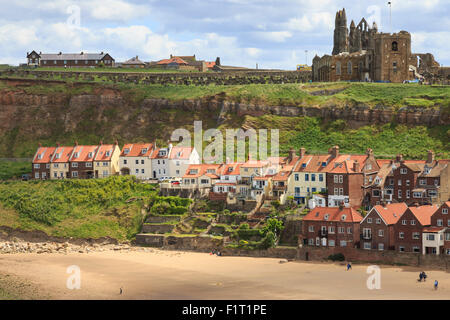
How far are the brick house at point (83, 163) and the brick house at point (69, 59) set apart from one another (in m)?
62.2

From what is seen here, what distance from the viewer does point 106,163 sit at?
105438 mm

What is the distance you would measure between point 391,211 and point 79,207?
1556 inches

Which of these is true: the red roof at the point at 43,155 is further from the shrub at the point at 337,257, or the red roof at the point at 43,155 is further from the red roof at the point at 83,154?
the shrub at the point at 337,257

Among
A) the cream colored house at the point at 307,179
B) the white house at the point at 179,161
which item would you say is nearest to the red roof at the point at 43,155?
the white house at the point at 179,161

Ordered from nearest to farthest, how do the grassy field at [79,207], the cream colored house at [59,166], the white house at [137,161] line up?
the grassy field at [79,207], the white house at [137,161], the cream colored house at [59,166]

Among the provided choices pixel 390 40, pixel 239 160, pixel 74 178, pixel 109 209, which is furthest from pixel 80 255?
pixel 390 40

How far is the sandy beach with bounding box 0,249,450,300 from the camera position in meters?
64.1

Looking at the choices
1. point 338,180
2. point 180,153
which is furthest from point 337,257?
point 180,153

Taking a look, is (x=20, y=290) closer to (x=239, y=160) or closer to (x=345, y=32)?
(x=239, y=160)

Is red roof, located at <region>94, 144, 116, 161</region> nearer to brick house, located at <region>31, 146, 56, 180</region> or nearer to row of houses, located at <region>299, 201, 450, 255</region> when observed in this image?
brick house, located at <region>31, 146, 56, 180</region>

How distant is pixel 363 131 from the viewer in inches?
4483

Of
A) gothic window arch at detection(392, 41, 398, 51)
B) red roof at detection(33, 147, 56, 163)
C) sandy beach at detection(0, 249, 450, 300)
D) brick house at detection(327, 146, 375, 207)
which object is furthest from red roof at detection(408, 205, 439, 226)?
gothic window arch at detection(392, 41, 398, 51)

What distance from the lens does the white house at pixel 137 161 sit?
10444 cm
